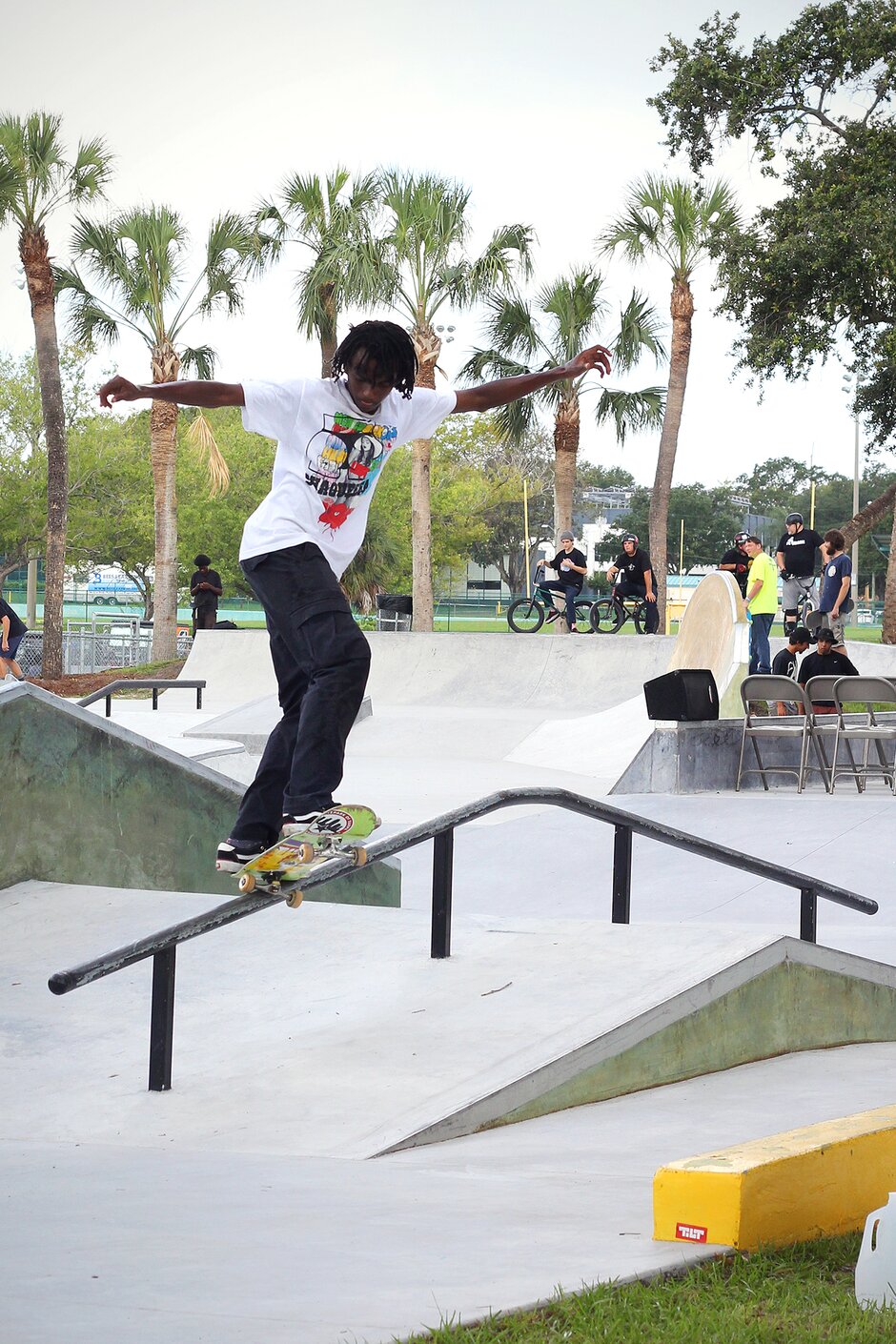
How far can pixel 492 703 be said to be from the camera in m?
18.7

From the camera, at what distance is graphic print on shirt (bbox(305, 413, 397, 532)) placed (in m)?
4.16

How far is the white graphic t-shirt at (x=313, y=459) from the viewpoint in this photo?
4.14 m

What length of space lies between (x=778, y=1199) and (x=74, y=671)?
1200 inches

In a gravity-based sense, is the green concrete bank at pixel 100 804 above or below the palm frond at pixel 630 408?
below

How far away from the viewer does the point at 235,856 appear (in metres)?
4.34

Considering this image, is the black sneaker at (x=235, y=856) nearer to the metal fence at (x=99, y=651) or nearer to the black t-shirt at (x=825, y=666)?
the black t-shirt at (x=825, y=666)

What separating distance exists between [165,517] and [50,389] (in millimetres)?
3506

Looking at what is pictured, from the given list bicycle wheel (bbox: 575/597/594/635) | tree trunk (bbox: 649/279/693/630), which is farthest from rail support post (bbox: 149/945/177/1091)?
tree trunk (bbox: 649/279/693/630)

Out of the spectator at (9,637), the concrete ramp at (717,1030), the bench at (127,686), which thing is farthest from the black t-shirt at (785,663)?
the concrete ramp at (717,1030)

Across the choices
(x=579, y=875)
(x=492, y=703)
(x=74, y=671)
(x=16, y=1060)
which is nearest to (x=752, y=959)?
(x=16, y=1060)

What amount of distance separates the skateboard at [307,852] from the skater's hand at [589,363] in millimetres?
1737

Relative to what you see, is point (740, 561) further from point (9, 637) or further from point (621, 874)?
point (621, 874)

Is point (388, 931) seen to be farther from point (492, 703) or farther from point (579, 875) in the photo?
point (492, 703)

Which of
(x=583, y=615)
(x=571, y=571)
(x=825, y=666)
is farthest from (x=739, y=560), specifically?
(x=583, y=615)
